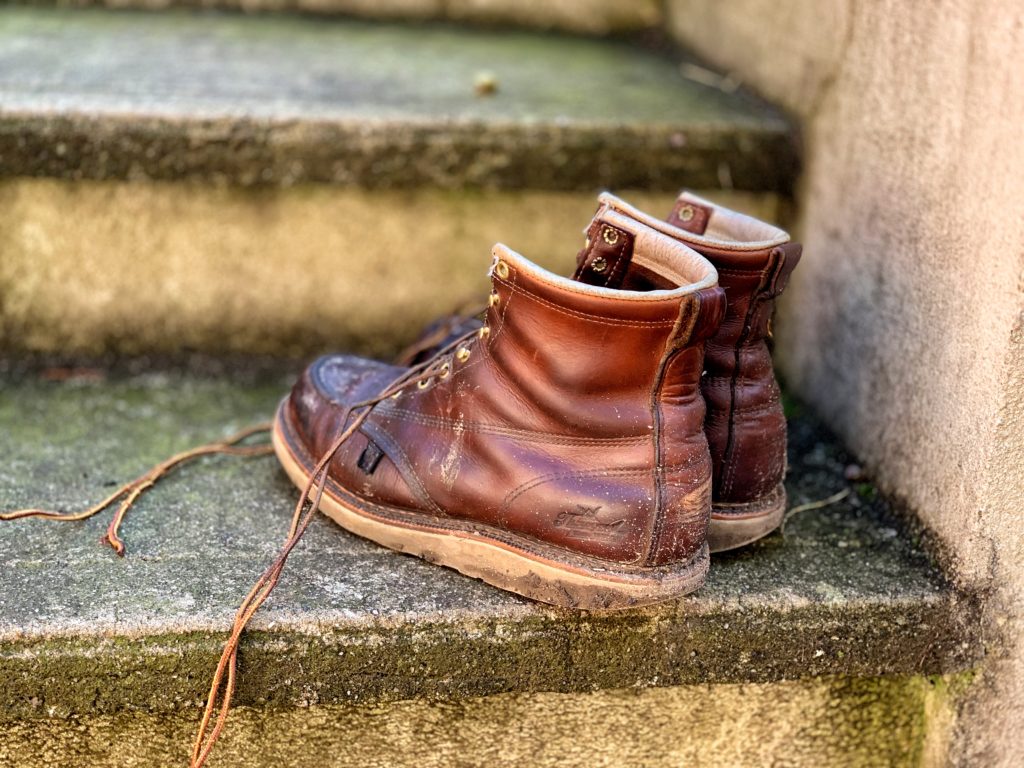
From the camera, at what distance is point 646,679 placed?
1.03 m

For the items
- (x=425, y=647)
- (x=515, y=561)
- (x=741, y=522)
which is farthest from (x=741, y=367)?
(x=425, y=647)

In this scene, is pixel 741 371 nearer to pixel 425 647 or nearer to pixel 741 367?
pixel 741 367

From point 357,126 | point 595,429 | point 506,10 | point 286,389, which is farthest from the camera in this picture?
point 506,10

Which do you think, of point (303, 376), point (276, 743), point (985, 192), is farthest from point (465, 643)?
point (985, 192)

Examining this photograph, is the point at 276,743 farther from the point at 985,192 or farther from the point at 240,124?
the point at 985,192

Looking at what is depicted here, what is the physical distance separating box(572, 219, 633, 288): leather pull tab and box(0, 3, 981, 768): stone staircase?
318 mm

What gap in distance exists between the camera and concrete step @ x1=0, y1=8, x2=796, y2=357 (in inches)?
54.8

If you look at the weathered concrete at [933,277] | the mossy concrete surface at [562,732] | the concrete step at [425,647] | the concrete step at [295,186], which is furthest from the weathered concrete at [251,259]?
the mossy concrete surface at [562,732]

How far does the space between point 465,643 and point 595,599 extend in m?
0.13

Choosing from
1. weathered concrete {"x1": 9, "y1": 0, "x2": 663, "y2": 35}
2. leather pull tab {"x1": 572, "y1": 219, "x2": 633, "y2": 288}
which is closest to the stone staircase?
weathered concrete {"x1": 9, "y1": 0, "x2": 663, "y2": 35}

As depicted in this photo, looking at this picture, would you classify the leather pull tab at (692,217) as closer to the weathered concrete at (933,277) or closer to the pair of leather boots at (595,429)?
the pair of leather boots at (595,429)

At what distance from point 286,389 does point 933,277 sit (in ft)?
2.86

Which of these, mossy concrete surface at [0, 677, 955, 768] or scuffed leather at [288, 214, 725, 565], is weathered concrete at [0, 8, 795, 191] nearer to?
scuffed leather at [288, 214, 725, 565]

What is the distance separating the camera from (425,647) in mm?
989
